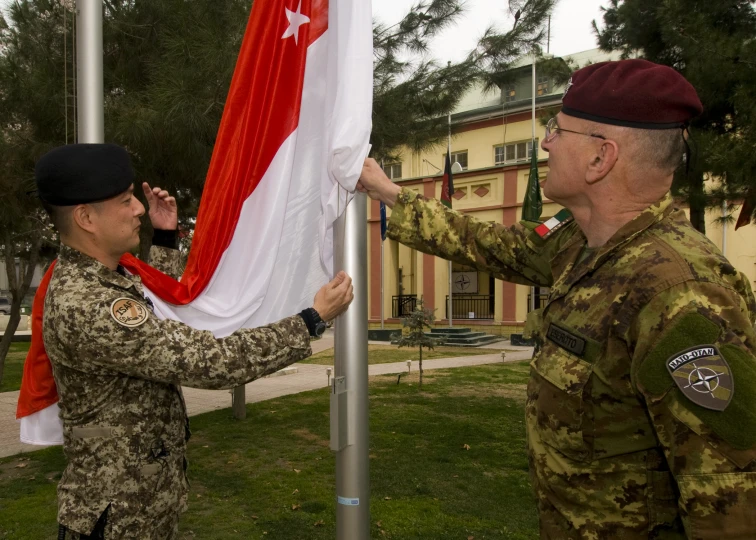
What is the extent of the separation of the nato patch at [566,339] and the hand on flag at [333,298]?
2.81 ft

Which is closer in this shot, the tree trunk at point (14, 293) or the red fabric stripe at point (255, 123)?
the red fabric stripe at point (255, 123)

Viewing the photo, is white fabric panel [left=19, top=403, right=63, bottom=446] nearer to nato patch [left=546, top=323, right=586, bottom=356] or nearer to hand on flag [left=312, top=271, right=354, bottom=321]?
hand on flag [left=312, top=271, right=354, bottom=321]

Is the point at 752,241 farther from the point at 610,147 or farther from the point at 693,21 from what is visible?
the point at 610,147

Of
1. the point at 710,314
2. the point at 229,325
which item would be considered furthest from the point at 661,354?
the point at 229,325

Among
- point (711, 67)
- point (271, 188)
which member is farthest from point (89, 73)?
point (711, 67)

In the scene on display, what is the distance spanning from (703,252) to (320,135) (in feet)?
5.55

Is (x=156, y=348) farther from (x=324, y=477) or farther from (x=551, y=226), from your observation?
(x=324, y=477)

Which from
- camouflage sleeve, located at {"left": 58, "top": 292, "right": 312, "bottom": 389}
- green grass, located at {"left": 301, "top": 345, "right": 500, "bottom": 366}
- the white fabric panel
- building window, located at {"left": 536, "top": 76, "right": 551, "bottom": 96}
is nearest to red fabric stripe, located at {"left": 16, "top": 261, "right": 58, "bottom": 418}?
the white fabric panel

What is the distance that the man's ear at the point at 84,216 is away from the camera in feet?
7.15

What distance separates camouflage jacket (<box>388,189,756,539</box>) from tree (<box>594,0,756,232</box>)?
4.31 m

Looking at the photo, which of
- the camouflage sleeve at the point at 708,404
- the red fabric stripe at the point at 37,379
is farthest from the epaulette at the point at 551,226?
the red fabric stripe at the point at 37,379

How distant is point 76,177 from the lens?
213 cm

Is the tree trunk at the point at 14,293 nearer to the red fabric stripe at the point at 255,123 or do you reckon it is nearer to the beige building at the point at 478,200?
the red fabric stripe at the point at 255,123

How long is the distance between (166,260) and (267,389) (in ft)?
27.9
